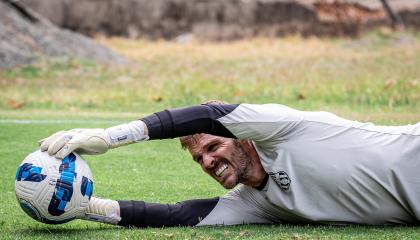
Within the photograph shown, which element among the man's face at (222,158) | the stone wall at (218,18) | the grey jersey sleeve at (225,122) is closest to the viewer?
the grey jersey sleeve at (225,122)

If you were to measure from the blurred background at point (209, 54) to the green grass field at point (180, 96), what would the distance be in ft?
0.11

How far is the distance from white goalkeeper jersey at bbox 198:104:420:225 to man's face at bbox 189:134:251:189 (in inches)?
5.1

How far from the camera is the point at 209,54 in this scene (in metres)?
21.2

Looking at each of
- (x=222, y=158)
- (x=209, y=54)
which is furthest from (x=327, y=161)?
(x=209, y=54)

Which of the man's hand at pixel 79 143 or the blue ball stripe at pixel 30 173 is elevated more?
the man's hand at pixel 79 143

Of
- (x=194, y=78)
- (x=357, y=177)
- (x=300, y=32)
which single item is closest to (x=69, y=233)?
(x=357, y=177)

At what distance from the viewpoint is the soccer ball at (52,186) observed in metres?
5.48

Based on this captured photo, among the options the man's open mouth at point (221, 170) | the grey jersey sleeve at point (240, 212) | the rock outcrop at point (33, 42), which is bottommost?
the rock outcrop at point (33, 42)

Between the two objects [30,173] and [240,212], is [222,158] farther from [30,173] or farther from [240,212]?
[30,173]

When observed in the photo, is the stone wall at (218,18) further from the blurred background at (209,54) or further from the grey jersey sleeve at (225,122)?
the grey jersey sleeve at (225,122)

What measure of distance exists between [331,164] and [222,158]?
0.66m

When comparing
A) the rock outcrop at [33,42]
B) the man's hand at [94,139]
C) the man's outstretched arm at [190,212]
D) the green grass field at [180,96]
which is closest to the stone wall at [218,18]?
the green grass field at [180,96]

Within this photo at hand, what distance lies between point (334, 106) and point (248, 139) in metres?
8.42

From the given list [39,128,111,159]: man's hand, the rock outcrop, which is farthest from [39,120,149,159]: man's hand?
the rock outcrop
